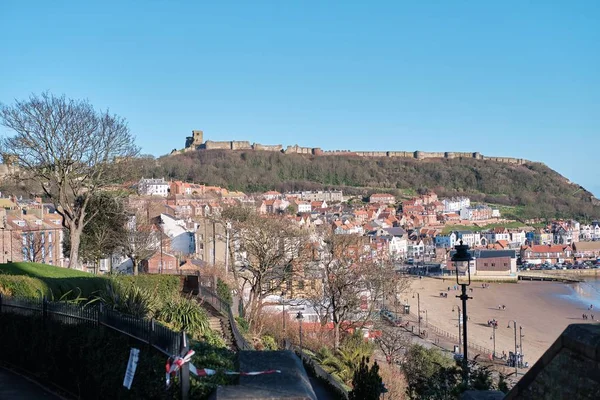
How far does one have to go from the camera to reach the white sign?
615 cm

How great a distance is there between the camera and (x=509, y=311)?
1857 inches

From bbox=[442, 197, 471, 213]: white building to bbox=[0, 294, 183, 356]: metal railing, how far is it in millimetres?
139500

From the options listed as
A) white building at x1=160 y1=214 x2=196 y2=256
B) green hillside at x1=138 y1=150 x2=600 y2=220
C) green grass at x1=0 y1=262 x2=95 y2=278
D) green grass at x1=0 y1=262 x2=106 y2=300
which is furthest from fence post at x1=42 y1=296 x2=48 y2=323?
green hillside at x1=138 y1=150 x2=600 y2=220

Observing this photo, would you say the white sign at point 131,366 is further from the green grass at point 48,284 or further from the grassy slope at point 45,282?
the grassy slope at point 45,282

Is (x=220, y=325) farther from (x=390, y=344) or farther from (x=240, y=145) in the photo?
(x=240, y=145)

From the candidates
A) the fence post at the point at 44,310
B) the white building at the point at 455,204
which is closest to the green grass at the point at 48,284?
the fence post at the point at 44,310

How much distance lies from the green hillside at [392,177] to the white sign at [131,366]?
127 m

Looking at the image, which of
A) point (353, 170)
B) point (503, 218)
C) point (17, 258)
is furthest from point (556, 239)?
point (17, 258)

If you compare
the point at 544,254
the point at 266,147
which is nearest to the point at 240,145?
the point at 266,147

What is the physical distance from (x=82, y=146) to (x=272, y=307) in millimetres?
13475

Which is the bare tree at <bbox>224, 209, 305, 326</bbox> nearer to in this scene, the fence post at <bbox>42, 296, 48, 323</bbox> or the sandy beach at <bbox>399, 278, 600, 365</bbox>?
the fence post at <bbox>42, 296, 48, 323</bbox>

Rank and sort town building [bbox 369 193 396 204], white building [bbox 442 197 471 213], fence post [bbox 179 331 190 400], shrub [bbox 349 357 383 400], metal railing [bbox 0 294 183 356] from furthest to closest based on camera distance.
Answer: town building [bbox 369 193 396 204], white building [bbox 442 197 471 213], shrub [bbox 349 357 383 400], metal railing [bbox 0 294 183 356], fence post [bbox 179 331 190 400]

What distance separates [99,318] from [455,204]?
478 feet

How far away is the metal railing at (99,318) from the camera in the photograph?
19.4 feet
